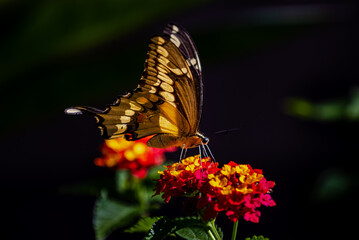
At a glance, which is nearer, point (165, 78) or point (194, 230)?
point (194, 230)

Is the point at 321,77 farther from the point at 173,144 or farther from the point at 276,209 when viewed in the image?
the point at 173,144

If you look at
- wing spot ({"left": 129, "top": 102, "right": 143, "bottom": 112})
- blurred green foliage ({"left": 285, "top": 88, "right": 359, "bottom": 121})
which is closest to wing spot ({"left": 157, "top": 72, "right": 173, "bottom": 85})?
wing spot ({"left": 129, "top": 102, "right": 143, "bottom": 112})

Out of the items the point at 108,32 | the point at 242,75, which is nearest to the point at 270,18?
the point at 108,32

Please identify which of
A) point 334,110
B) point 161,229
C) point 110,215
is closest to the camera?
point 161,229

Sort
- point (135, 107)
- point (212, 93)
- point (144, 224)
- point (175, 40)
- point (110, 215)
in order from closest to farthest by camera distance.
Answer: point (144, 224), point (175, 40), point (135, 107), point (110, 215), point (212, 93)

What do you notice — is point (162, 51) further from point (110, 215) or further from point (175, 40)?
point (110, 215)

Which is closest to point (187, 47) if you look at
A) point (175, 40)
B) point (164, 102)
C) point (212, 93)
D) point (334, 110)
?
point (175, 40)

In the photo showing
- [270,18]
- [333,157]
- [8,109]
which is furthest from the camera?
[333,157]
